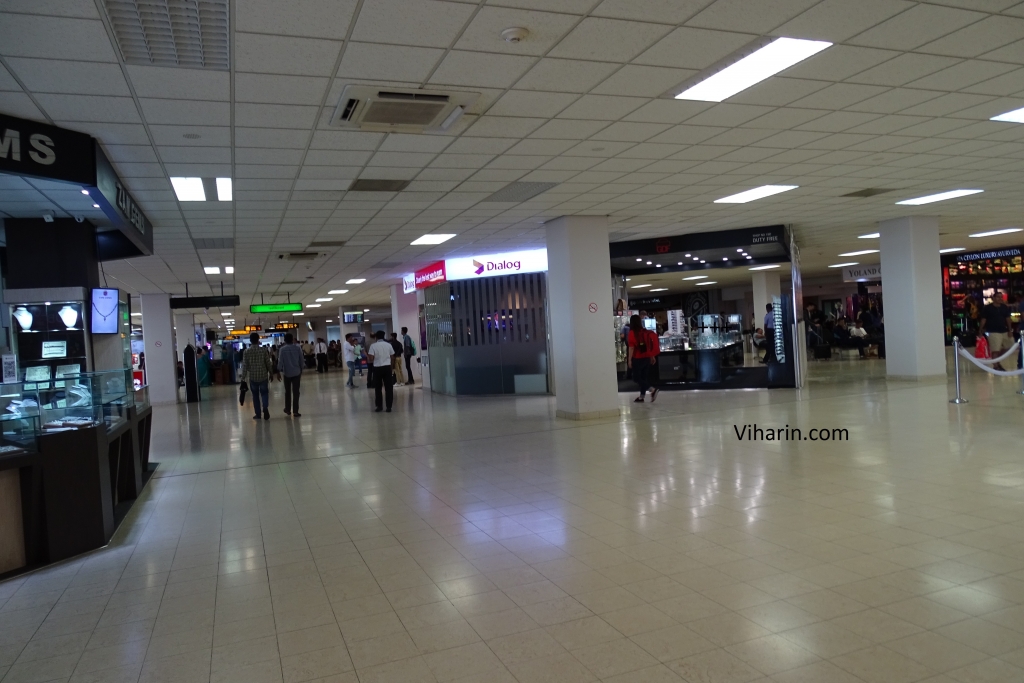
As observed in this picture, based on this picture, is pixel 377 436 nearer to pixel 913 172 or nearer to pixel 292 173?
pixel 292 173

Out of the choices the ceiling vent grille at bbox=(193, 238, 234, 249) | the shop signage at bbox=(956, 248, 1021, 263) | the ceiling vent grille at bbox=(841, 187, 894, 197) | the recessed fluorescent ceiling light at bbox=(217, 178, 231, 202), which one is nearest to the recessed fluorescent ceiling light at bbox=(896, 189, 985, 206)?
the ceiling vent grille at bbox=(841, 187, 894, 197)

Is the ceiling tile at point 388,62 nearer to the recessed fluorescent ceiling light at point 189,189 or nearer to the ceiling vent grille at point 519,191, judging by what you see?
the recessed fluorescent ceiling light at point 189,189

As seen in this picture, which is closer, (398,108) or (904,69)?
(398,108)

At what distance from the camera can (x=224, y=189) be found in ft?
25.2

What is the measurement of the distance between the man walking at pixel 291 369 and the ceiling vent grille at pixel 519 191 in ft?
21.5

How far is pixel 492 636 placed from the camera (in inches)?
131

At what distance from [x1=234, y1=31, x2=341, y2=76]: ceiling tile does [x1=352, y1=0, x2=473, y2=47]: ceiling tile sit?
0.26 metres

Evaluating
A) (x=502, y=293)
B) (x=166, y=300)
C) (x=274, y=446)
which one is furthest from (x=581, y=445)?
(x=166, y=300)

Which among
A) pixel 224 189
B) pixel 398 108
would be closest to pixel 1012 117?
pixel 398 108

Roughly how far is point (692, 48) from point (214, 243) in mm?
8762

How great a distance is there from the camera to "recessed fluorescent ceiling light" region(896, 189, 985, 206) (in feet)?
37.3

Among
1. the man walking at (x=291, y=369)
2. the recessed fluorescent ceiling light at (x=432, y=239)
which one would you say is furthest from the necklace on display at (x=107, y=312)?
the man walking at (x=291, y=369)

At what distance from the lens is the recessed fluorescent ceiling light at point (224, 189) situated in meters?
7.34

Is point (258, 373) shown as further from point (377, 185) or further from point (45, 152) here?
point (45, 152)
